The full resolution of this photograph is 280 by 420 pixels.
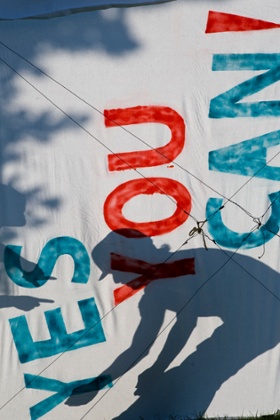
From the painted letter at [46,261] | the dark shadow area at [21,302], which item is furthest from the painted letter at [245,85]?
the dark shadow area at [21,302]

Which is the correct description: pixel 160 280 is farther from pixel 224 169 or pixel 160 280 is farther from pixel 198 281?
pixel 224 169

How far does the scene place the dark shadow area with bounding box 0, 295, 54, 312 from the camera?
5207 mm

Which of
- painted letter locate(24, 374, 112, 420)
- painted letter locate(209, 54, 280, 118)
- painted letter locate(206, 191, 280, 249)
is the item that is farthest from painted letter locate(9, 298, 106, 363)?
painted letter locate(209, 54, 280, 118)

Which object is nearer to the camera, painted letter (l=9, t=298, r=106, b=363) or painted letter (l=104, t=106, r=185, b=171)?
painted letter (l=104, t=106, r=185, b=171)

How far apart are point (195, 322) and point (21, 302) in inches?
41.6

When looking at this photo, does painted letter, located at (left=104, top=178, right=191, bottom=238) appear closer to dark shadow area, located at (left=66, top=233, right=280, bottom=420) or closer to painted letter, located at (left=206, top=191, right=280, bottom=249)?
dark shadow area, located at (left=66, top=233, right=280, bottom=420)

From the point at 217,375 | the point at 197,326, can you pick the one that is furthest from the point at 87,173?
the point at 217,375

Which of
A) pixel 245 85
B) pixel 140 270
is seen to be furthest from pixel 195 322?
pixel 245 85

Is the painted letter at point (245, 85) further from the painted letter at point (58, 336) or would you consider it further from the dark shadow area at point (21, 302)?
the dark shadow area at point (21, 302)

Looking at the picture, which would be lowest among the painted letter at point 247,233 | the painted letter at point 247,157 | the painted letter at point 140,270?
the painted letter at point 140,270

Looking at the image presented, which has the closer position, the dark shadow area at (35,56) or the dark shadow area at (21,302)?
the dark shadow area at (35,56)

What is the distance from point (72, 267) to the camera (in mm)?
5234

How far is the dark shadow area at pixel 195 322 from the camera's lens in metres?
5.29

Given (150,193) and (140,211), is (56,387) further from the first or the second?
(150,193)
